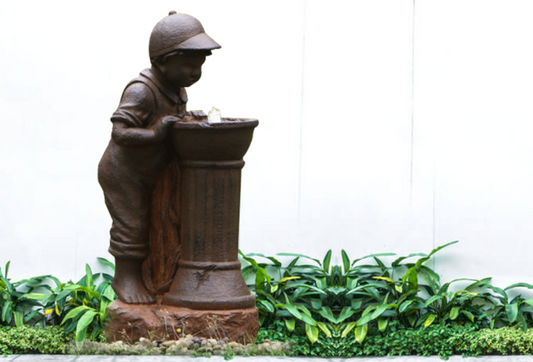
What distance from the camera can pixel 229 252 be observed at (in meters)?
6.01

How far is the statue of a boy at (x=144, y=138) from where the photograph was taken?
18.9 ft

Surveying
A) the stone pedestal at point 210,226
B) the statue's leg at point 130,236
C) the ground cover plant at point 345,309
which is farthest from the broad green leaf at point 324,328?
the statue's leg at point 130,236

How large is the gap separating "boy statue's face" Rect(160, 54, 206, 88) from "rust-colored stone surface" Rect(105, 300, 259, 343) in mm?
1540

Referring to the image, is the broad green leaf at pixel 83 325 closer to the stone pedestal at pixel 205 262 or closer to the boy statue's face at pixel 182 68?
the stone pedestal at pixel 205 262

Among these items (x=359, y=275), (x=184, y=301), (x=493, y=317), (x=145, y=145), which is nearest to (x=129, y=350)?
(x=184, y=301)

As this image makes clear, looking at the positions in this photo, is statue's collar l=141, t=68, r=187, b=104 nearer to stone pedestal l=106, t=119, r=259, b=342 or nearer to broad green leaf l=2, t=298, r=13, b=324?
stone pedestal l=106, t=119, r=259, b=342

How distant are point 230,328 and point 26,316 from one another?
2075 mm

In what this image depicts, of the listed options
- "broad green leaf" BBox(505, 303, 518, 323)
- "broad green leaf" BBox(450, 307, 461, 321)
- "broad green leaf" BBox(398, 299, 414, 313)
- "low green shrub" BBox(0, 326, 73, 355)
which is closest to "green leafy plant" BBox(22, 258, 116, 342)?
"low green shrub" BBox(0, 326, 73, 355)

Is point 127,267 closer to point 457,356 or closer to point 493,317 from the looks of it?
point 457,356

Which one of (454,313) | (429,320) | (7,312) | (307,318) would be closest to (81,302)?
(7,312)

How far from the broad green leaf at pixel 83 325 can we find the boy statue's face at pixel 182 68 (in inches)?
71.1

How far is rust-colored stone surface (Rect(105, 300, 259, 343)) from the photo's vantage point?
5.87 m

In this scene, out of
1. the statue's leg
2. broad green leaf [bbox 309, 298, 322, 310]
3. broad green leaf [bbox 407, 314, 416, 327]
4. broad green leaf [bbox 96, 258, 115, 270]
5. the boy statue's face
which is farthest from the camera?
broad green leaf [bbox 96, 258, 115, 270]

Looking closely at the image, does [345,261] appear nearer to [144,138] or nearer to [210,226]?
[210,226]
